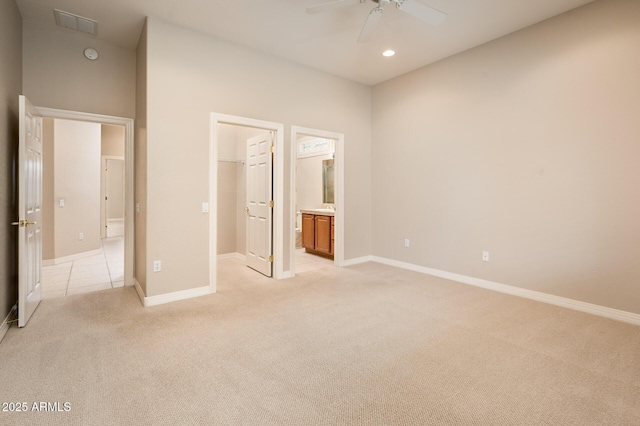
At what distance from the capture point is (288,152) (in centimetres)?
451

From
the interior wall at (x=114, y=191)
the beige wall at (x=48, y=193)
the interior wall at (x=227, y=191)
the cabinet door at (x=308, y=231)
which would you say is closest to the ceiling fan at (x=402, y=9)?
the interior wall at (x=227, y=191)

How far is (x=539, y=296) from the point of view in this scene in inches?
142

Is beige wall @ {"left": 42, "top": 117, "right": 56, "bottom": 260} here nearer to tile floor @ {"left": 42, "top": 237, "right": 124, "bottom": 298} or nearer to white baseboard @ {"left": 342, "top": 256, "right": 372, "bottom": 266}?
tile floor @ {"left": 42, "top": 237, "right": 124, "bottom": 298}

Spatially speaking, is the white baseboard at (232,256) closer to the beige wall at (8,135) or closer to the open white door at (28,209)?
the open white door at (28,209)

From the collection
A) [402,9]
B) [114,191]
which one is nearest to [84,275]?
[402,9]

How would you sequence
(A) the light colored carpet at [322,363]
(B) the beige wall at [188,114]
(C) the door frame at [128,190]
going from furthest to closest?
(C) the door frame at [128,190] → (B) the beige wall at [188,114] → (A) the light colored carpet at [322,363]

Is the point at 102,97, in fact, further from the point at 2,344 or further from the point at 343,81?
the point at 343,81

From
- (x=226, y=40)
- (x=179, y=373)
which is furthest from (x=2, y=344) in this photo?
(x=226, y=40)

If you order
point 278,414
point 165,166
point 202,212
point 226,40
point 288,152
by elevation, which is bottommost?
point 278,414

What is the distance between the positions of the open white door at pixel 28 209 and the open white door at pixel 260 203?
2.56 meters

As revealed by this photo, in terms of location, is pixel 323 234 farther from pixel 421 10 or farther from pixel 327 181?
pixel 421 10

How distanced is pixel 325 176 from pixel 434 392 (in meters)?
5.45

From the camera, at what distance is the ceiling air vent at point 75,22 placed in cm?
325

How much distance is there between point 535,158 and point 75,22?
548 cm
